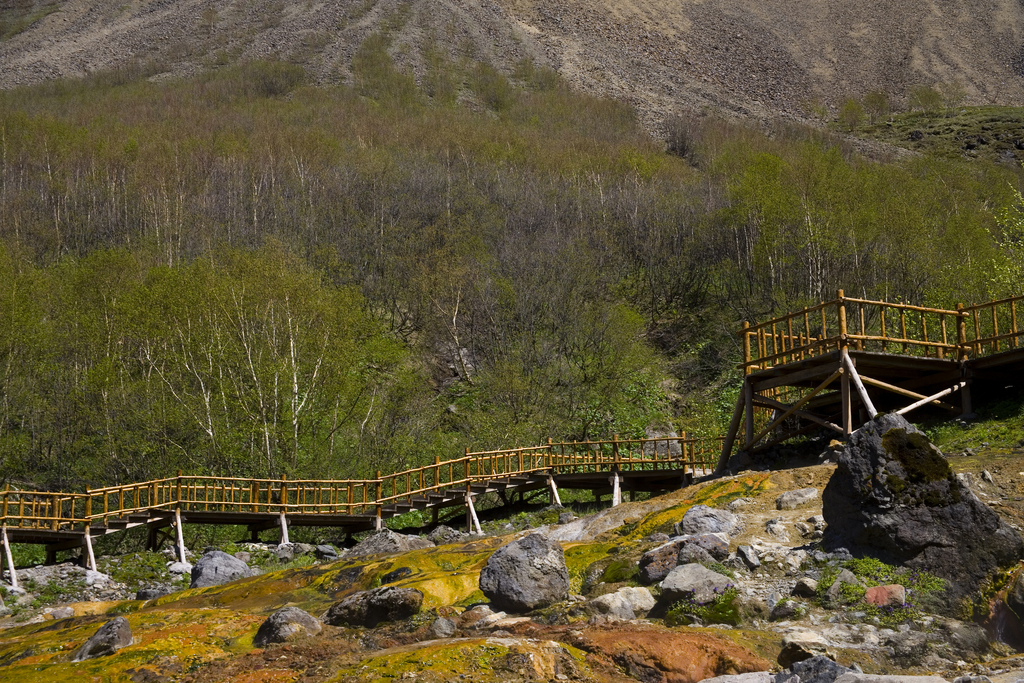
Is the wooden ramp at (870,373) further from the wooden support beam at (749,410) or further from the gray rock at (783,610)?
the gray rock at (783,610)

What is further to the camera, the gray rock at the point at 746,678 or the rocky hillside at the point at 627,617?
the rocky hillside at the point at 627,617

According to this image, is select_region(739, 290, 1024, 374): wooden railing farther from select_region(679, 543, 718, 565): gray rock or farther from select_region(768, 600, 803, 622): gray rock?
select_region(768, 600, 803, 622): gray rock

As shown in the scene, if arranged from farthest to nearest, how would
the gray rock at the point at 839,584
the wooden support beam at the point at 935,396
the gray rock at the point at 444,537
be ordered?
the gray rock at the point at 444,537
the wooden support beam at the point at 935,396
the gray rock at the point at 839,584

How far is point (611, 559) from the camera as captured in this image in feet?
43.0

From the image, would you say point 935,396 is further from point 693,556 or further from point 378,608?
point 378,608

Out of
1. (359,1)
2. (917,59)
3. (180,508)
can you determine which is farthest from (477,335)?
(917,59)

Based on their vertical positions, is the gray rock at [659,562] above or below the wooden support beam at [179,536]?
above

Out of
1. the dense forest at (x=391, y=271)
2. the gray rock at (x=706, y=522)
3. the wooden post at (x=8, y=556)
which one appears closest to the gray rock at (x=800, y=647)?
the gray rock at (x=706, y=522)

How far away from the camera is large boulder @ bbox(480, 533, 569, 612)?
11562 mm

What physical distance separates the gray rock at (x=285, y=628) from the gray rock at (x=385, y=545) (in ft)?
23.4

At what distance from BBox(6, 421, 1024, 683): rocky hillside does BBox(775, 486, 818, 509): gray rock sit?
0.17ft

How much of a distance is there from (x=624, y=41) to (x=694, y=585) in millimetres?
129902

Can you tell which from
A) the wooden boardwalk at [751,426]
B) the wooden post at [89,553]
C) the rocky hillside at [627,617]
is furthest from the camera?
the wooden post at [89,553]

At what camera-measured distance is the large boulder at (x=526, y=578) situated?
1156 cm
